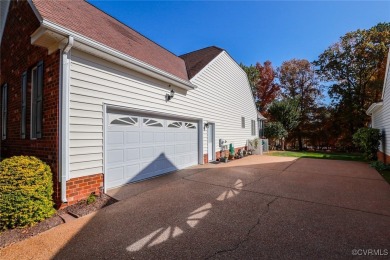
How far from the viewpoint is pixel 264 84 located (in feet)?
88.4

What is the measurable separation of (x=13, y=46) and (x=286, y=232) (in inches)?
354

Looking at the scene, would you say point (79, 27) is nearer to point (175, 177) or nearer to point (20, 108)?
point (20, 108)

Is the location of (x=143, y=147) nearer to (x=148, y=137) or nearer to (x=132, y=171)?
(x=148, y=137)

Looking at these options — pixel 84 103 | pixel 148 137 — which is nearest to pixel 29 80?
pixel 84 103

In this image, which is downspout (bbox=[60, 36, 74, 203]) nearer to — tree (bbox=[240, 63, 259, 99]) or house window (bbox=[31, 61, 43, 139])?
house window (bbox=[31, 61, 43, 139])

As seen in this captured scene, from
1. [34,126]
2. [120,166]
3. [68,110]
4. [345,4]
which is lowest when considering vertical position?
[120,166]

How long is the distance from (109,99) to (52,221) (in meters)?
2.93

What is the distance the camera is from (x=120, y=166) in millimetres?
5289

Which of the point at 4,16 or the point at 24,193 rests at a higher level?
the point at 4,16

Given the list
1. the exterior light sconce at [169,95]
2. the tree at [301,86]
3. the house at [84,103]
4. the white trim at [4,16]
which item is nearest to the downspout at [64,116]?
the house at [84,103]

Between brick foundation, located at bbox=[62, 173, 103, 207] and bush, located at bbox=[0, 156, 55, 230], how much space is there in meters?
0.33

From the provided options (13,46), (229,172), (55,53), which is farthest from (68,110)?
(229,172)

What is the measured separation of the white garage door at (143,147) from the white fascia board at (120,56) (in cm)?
145

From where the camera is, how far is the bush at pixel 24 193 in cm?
310
